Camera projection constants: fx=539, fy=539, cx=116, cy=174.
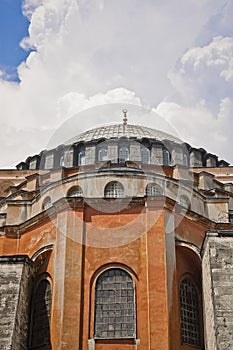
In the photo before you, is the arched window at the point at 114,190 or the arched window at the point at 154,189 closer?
the arched window at the point at 114,190

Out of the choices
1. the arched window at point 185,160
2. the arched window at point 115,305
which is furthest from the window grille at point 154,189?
the arched window at point 185,160

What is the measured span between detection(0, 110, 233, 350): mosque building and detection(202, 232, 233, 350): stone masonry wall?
32 mm

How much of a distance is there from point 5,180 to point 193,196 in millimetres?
14542

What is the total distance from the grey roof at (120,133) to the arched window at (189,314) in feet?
51.1

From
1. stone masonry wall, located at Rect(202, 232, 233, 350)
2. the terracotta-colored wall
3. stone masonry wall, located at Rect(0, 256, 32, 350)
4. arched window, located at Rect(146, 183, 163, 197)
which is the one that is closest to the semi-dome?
arched window, located at Rect(146, 183, 163, 197)

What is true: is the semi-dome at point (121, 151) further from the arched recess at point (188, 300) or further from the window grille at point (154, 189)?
the arched recess at point (188, 300)

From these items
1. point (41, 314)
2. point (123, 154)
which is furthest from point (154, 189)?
point (123, 154)

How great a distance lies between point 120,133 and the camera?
120ft

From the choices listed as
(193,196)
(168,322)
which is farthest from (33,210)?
(168,322)

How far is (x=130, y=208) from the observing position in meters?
21.8

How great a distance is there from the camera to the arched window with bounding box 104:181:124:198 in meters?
23.9

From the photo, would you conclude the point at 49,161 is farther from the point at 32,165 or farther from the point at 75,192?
the point at 75,192

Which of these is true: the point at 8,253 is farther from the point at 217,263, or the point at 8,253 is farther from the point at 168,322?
the point at 217,263

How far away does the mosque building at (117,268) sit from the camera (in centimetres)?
1895
